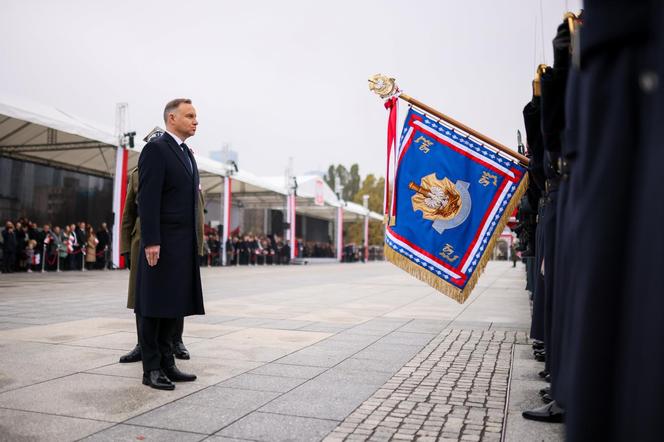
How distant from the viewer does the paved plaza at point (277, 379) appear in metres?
2.91

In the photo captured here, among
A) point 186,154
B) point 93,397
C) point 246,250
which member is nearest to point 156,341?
point 93,397

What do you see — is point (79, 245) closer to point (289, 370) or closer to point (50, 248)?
point (50, 248)

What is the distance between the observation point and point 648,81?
1.25 metres

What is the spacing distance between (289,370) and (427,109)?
259 centimetres

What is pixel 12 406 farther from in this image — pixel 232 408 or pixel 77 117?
pixel 77 117

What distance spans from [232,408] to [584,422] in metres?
2.34

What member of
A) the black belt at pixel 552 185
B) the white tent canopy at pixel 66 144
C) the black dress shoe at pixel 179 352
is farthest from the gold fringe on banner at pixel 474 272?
the white tent canopy at pixel 66 144

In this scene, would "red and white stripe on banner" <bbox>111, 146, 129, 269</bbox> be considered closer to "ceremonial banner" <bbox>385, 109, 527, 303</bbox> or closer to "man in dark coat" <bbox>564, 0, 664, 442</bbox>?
"ceremonial banner" <bbox>385, 109, 527, 303</bbox>

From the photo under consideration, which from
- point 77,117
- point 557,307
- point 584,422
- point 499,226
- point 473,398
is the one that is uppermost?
point 77,117

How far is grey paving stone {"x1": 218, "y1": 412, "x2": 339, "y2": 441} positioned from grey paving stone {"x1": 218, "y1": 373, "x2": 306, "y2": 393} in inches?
22.9

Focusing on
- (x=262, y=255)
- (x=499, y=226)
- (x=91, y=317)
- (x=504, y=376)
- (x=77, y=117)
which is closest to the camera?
(x=504, y=376)

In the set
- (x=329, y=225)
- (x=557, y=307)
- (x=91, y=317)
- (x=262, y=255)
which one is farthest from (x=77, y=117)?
(x=329, y=225)

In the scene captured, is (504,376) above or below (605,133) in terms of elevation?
below

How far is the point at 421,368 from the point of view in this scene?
447cm
